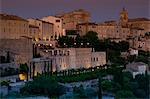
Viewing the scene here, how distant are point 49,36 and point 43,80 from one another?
4997 millimetres

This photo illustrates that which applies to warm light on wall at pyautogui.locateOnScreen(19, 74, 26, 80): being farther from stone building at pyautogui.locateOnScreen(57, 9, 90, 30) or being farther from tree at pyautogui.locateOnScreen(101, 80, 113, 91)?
stone building at pyautogui.locateOnScreen(57, 9, 90, 30)

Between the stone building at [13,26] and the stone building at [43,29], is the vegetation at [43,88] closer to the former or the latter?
the stone building at [13,26]

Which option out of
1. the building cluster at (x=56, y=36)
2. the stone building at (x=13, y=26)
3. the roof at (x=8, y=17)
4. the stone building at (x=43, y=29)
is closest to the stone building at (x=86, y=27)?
the building cluster at (x=56, y=36)

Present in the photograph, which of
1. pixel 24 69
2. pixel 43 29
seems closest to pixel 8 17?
pixel 43 29

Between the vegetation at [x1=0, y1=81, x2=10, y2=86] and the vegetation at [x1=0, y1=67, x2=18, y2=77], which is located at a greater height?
the vegetation at [x1=0, y1=67, x2=18, y2=77]

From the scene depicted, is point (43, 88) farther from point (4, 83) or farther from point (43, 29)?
point (43, 29)

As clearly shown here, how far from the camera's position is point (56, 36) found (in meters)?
11.4

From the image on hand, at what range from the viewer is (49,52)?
872 cm

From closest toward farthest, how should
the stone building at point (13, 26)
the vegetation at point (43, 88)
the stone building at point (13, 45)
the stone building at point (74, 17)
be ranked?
the vegetation at point (43, 88), the stone building at point (13, 45), the stone building at point (13, 26), the stone building at point (74, 17)

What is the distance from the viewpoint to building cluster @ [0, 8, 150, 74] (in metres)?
7.89

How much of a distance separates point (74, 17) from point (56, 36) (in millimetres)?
3179

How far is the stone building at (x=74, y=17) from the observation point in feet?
47.0

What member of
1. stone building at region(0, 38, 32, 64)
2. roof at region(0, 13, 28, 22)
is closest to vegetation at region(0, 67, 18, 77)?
stone building at region(0, 38, 32, 64)

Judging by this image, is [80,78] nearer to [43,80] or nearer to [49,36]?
[43,80]
